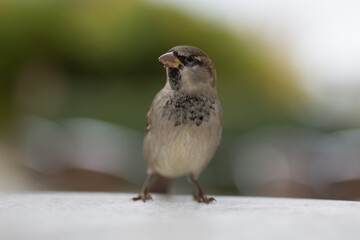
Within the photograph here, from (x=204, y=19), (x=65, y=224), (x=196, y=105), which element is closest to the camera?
(x=65, y=224)

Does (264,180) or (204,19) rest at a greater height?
(204,19)

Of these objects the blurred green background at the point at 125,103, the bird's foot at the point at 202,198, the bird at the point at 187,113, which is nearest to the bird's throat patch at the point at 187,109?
the bird at the point at 187,113

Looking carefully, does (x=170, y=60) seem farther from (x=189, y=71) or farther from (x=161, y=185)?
(x=161, y=185)

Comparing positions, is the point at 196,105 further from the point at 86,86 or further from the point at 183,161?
the point at 86,86

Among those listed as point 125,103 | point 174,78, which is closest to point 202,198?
point 174,78

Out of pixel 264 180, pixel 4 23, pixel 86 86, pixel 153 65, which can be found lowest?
pixel 264 180

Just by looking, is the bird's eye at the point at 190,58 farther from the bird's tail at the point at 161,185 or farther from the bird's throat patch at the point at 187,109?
the bird's tail at the point at 161,185

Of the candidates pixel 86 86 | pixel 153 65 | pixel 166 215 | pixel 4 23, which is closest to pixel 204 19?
pixel 153 65
